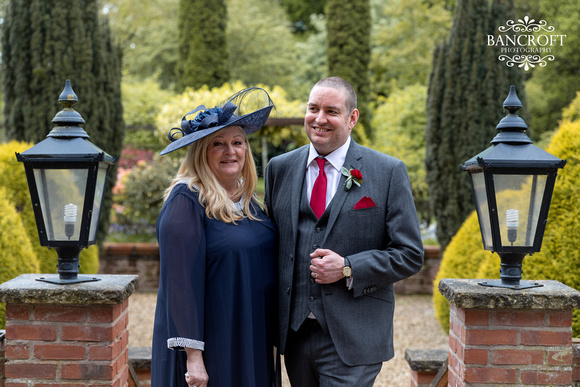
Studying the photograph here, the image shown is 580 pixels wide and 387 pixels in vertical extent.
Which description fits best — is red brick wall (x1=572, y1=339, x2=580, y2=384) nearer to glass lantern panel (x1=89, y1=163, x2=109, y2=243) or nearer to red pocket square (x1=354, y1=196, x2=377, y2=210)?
red pocket square (x1=354, y1=196, x2=377, y2=210)

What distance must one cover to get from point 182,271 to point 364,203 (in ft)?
2.70

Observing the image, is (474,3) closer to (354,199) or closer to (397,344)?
(397,344)

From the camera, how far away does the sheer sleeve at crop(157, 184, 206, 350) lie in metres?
2.31

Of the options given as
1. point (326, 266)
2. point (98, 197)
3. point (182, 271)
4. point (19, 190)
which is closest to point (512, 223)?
point (326, 266)

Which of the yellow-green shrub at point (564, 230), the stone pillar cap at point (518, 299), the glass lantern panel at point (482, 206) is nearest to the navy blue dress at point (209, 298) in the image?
the stone pillar cap at point (518, 299)

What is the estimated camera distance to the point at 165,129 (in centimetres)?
984

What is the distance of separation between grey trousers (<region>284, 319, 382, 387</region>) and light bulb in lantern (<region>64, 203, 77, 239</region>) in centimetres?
115

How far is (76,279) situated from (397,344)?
4256 millimetres

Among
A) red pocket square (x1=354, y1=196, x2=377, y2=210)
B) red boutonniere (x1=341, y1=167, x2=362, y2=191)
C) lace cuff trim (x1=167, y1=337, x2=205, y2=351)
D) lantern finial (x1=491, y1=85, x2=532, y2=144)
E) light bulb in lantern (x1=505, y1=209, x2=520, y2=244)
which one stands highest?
lantern finial (x1=491, y1=85, x2=532, y2=144)

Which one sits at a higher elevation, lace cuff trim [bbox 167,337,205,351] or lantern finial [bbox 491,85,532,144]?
lantern finial [bbox 491,85,532,144]

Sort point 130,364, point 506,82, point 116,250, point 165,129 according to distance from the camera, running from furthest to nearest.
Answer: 1. point 165,129
2. point 116,250
3. point 506,82
4. point 130,364

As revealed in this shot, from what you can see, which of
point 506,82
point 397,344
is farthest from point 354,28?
point 397,344

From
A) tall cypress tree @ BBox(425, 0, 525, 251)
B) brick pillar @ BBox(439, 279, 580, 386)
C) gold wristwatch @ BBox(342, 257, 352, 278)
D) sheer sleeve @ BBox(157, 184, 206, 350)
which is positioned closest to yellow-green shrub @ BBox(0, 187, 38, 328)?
sheer sleeve @ BBox(157, 184, 206, 350)

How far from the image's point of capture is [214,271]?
2.44 metres
